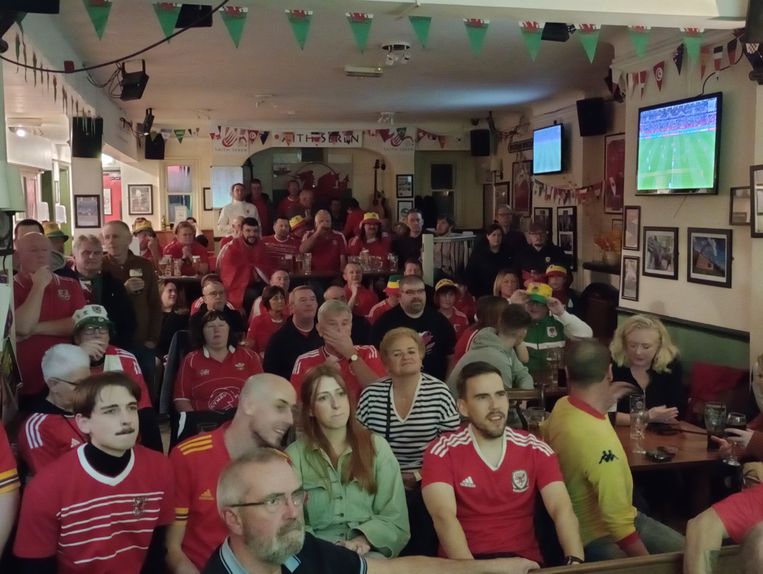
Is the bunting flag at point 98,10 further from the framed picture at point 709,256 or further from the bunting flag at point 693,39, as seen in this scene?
the framed picture at point 709,256

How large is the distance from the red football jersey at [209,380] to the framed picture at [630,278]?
3.51 meters

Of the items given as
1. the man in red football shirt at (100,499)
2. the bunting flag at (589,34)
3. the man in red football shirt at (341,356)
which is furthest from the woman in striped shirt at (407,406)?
the bunting flag at (589,34)

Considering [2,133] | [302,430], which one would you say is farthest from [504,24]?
[302,430]

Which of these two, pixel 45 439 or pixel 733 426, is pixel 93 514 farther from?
pixel 733 426

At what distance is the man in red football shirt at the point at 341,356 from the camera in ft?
12.9

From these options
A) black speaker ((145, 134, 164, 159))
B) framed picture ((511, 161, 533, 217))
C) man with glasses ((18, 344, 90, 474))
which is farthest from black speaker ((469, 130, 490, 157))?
man with glasses ((18, 344, 90, 474))

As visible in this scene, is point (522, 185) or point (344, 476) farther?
point (522, 185)

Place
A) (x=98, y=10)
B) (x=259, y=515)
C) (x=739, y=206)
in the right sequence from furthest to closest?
(x=739, y=206) → (x=98, y=10) → (x=259, y=515)

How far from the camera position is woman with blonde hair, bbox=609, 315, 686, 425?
402 centimetres

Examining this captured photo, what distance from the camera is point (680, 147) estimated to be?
560cm

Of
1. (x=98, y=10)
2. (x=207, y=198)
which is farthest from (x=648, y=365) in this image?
(x=207, y=198)

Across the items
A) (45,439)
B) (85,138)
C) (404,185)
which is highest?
(85,138)

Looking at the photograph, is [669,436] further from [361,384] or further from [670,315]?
[670,315]

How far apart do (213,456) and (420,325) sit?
2.79m
